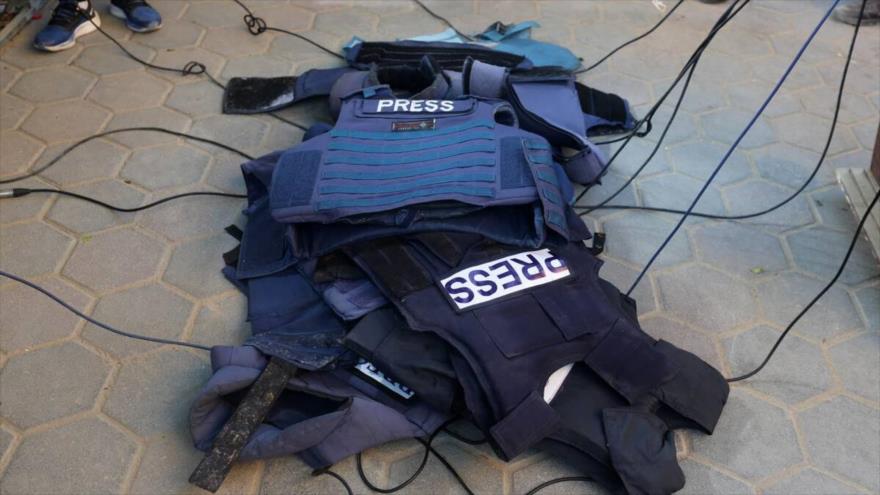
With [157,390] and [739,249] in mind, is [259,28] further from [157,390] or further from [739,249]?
[739,249]

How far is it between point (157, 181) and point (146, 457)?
125cm

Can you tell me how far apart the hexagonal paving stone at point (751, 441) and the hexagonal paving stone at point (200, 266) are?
5.44 feet

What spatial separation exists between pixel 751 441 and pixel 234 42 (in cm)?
306

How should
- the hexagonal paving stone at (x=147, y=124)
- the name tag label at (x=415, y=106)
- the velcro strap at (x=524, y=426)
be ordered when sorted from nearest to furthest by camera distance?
the velcro strap at (x=524, y=426) < the name tag label at (x=415, y=106) < the hexagonal paving stone at (x=147, y=124)

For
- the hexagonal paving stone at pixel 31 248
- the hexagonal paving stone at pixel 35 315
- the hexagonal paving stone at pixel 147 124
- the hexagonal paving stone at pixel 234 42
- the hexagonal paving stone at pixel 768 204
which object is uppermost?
the hexagonal paving stone at pixel 768 204

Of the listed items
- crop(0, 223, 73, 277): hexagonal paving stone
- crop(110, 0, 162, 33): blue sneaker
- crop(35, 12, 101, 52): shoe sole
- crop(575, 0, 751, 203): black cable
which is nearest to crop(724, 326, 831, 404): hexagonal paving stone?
crop(575, 0, 751, 203): black cable

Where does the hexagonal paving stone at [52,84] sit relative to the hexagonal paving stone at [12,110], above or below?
above

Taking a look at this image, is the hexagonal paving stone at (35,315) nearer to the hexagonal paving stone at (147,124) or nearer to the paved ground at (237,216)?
the paved ground at (237,216)

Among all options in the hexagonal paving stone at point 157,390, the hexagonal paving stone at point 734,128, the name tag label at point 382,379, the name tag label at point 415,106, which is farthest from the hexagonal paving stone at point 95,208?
the hexagonal paving stone at point 734,128

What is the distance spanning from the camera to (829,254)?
2604 millimetres

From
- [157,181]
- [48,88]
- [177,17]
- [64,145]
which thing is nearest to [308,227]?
[157,181]

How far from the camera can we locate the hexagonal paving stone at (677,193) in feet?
9.08

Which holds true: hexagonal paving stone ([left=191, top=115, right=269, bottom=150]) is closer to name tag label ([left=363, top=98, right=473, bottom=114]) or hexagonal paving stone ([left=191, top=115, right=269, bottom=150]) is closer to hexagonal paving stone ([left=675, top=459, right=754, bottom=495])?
name tag label ([left=363, top=98, right=473, bottom=114])

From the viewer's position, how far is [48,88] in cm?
317
